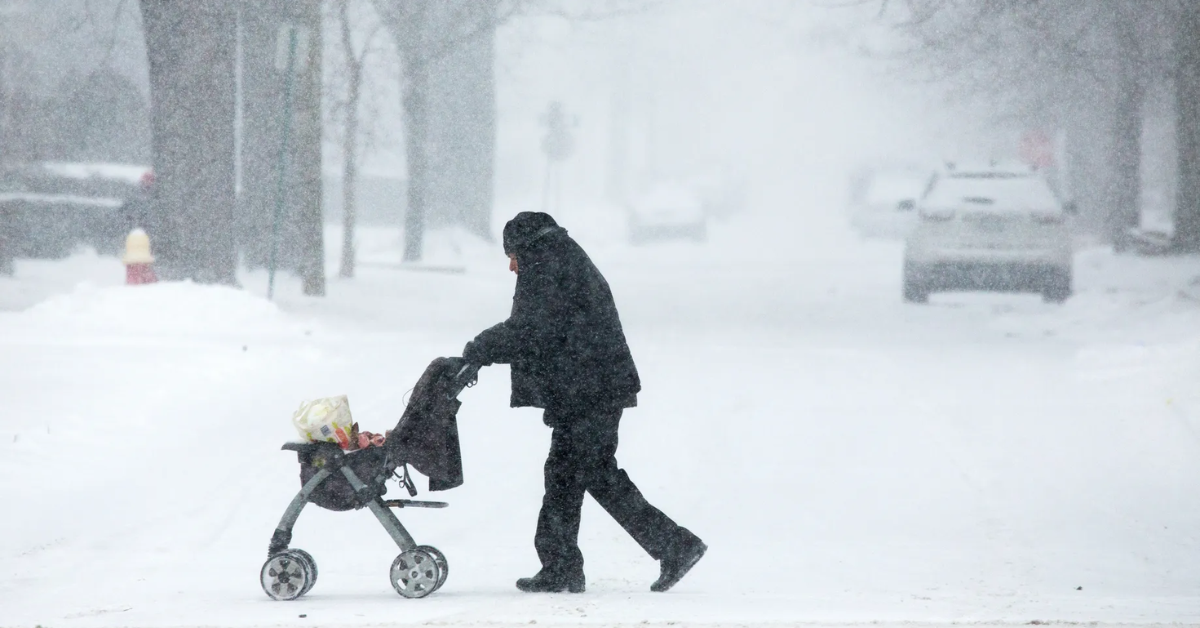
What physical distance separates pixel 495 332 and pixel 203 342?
710cm

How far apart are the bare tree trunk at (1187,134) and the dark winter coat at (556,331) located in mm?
14389

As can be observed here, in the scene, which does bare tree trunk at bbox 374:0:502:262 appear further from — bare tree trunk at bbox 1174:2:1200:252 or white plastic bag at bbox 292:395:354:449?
white plastic bag at bbox 292:395:354:449

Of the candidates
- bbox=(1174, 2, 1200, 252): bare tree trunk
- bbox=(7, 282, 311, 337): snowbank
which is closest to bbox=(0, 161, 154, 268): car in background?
bbox=(7, 282, 311, 337): snowbank

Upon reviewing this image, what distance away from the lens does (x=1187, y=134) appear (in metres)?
20.2

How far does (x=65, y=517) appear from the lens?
25.0 ft

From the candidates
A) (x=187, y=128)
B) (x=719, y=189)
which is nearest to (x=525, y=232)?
(x=187, y=128)

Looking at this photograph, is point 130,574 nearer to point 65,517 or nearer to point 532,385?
point 65,517

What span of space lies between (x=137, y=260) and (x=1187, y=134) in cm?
1333

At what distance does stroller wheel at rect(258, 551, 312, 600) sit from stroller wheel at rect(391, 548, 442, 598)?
1.09 feet

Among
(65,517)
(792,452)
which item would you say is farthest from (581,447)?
(792,452)

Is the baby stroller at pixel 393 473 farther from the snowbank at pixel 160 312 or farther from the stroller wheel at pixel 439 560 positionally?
the snowbank at pixel 160 312

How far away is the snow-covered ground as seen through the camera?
6062 millimetres

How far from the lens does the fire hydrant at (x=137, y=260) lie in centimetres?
1444

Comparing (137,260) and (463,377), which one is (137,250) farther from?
(463,377)
